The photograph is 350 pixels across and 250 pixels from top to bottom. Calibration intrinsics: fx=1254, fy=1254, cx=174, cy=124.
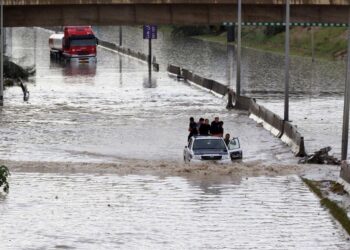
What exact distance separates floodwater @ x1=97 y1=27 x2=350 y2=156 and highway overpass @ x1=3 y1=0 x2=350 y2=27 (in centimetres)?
504

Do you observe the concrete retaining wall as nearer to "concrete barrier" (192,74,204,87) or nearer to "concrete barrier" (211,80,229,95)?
"concrete barrier" (192,74,204,87)

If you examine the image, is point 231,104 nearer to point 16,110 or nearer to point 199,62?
point 16,110

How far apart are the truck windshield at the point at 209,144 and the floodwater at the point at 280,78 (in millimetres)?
6598

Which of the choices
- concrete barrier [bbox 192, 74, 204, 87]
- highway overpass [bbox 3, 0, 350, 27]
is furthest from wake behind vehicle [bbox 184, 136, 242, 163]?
concrete barrier [bbox 192, 74, 204, 87]

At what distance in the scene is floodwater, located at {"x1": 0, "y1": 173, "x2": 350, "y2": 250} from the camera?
27953 mm

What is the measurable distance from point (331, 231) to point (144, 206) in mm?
5819

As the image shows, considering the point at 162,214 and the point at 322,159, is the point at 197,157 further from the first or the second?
the point at 162,214

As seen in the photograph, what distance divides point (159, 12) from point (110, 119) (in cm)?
1418

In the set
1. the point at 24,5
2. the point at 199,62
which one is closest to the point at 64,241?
the point at 24,5

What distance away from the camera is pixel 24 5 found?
240 feet

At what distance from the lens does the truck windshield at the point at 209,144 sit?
42.0 m

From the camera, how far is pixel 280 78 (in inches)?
3674

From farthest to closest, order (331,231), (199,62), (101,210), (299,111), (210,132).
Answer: (199,62) → (299,111) → (210,132) → (101,210) → (331,231)

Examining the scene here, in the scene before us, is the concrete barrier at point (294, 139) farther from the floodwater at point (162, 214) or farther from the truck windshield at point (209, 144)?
the floodwater at point (162, 214)
